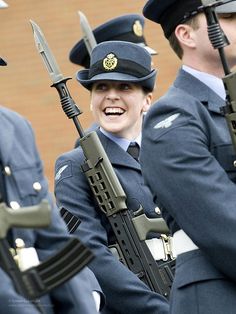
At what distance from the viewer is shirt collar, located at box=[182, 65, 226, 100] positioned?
539cm

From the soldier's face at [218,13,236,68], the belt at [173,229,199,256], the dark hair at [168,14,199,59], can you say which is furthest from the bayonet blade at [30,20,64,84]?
the belt at [173,229,199,256]

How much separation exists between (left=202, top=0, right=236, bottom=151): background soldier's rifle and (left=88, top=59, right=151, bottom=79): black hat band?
1761 millimetres

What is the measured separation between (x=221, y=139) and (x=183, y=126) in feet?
0.48

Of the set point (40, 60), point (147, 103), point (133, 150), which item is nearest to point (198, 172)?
point (133, 150)

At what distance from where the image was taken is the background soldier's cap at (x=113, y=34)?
341 inches

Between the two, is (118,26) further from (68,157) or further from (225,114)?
(225,114)

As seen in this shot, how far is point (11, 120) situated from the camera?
4.91 m

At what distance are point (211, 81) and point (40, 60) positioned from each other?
7159 millimetres

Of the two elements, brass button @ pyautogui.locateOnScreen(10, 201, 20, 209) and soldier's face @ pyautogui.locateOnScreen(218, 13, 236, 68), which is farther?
soldier's face @ pyautogui.locateOnScreen(218, 13, 236, 68)

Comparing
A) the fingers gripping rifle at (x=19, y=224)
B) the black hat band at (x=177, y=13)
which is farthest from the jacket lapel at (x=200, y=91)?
the fingers gripping rifle at (x=19, y=224)

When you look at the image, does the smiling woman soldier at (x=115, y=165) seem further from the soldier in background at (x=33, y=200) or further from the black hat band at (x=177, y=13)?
the soldier in background at (x=33, y=200)

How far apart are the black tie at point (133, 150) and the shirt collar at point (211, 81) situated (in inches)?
59.5

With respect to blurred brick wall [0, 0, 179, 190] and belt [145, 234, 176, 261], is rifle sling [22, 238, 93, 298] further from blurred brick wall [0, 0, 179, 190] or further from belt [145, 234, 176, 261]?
blurred brick wall [0, 0, 179, 190]

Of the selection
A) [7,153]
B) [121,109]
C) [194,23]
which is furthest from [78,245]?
[121,109]
